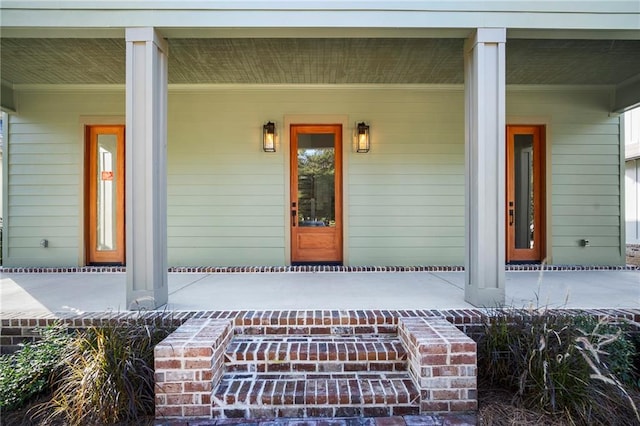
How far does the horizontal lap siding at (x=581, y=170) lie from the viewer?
4836 millimetres

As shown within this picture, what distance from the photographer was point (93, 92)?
186 inches

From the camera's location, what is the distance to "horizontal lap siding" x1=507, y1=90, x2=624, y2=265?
4.84 m

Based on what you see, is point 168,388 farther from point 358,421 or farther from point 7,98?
point 7,98

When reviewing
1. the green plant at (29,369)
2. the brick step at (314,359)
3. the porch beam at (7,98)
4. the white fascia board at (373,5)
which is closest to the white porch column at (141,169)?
the white fascia board at (373,5)

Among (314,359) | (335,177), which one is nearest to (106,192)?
(335,177)

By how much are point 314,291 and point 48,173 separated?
438 centimetres

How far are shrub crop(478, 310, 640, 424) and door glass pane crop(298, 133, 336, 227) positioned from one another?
2.85m

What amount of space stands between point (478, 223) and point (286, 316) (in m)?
1.80

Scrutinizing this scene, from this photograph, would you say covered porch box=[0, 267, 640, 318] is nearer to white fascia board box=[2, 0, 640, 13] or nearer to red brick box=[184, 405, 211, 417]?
red brick box=[184, 405, 211, 417]

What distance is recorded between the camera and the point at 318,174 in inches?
190

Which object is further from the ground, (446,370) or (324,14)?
(324,14)

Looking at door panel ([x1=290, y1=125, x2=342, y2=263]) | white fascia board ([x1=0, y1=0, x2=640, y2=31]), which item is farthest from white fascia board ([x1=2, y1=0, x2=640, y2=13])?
door panel ([x1=290, y1=125, x2=342, y2=263])

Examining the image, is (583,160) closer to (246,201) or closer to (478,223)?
(478,223)

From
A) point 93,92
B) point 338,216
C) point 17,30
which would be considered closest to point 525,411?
point 338,216
